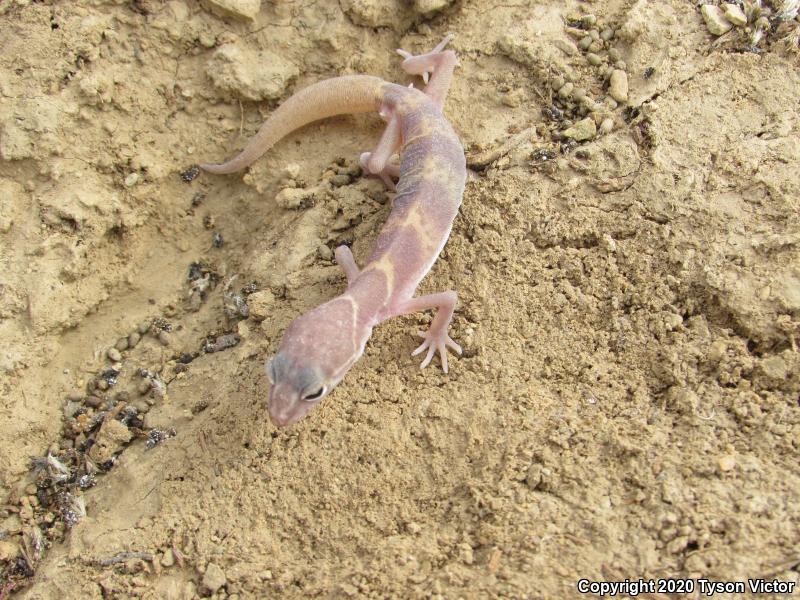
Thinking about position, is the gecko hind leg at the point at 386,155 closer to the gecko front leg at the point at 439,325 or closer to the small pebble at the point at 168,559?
the gecko front leg at the point at 439,325

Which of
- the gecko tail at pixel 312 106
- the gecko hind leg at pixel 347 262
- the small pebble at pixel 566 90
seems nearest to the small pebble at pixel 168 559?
the gecko hind leg at pixel 347 262

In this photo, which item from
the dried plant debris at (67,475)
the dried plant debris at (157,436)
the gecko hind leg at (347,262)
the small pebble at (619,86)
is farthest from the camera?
the small pebble at (619,86)

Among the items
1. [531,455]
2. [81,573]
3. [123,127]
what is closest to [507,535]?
[531,455]

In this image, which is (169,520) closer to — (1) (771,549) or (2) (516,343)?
(2) (516,343)

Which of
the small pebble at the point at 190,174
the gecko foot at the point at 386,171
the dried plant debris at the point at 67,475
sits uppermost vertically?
the gecko foot at the point at 386,171

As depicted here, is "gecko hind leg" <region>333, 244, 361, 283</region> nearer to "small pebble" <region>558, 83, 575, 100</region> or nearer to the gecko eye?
the gecko eye

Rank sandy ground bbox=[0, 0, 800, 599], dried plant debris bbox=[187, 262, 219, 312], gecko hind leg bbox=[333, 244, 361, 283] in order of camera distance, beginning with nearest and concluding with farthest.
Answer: sandy ground bbox=[0, 0, 800, 599] < gecko hind leg bbox=[333, 244, 361, 283] < dried plant debris bbox=[187, 262, 219, 312]

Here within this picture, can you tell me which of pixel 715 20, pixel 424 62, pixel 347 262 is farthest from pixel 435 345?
pixel 715 20

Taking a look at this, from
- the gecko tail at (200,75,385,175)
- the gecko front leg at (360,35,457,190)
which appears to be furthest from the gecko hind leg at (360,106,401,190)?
the gecko tail at (200,75,385,175)
